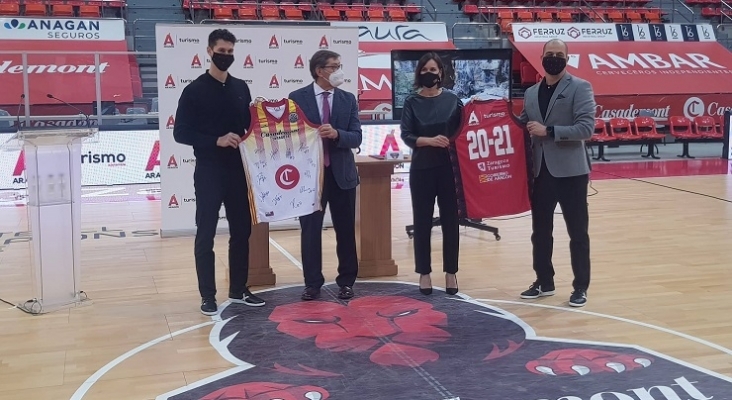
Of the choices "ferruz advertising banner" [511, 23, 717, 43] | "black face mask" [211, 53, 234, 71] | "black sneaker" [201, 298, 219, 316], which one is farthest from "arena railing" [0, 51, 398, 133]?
"ferruz advertising banner" [511, 23, 717, 43]

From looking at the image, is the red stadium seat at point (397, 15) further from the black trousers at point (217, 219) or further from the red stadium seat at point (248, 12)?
the black trousers at point (217, 219)

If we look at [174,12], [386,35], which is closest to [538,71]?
A: [386,35]

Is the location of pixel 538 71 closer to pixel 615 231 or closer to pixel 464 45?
pixel 464 45

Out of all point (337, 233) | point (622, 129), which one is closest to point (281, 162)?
point (337, 233)

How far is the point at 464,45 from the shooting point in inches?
731

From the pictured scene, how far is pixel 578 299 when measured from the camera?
5.25 m

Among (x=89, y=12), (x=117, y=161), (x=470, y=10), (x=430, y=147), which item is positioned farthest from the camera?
(x=470, y=10)

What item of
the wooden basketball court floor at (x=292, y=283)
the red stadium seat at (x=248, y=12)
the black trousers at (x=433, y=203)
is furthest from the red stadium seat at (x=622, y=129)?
the black trousers at (x=433, y=203)

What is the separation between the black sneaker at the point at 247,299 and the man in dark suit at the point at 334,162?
32cm

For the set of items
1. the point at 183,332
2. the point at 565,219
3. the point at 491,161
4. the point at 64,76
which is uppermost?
the point at 64,76

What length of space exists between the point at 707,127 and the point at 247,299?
45.0 feet

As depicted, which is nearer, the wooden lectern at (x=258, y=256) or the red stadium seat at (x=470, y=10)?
the wooden lectern at (x=258, y=256)

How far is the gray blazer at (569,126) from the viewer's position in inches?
195

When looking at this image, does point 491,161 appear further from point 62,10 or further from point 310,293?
point 62,10
